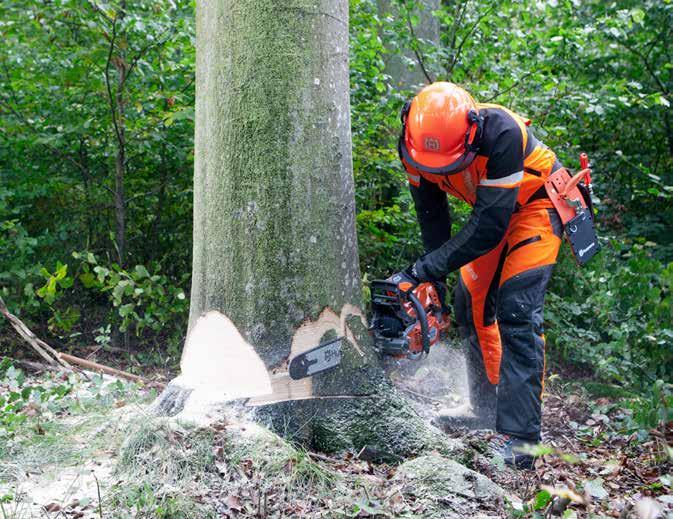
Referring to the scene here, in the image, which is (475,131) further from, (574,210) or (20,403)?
(20,403)

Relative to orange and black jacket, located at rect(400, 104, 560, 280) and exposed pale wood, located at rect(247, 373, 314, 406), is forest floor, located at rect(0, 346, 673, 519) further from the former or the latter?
orange and black jacket, located at rect(400, 104, 560, 280)

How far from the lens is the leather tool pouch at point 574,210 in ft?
12.1

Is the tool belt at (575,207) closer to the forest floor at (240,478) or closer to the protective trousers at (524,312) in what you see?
the protective trousers at (524,312)

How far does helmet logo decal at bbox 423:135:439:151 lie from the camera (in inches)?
129

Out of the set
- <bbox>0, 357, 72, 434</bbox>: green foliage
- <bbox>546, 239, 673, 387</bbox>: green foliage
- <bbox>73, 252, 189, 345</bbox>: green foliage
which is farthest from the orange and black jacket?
<bbox>73, 252, 189, 345</bbox>: green foliage

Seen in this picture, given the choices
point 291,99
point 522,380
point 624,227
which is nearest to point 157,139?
point 291,99

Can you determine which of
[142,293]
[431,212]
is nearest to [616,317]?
[431,212]

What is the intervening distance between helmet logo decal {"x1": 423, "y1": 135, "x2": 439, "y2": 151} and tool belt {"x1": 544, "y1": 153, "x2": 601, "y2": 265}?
80 centimetres

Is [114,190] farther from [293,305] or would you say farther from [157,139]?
[293,305]

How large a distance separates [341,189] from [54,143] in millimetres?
3099

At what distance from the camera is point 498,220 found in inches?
132

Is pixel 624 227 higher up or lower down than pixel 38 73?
lower down

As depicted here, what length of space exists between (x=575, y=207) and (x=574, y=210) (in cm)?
2

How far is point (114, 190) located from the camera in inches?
226
